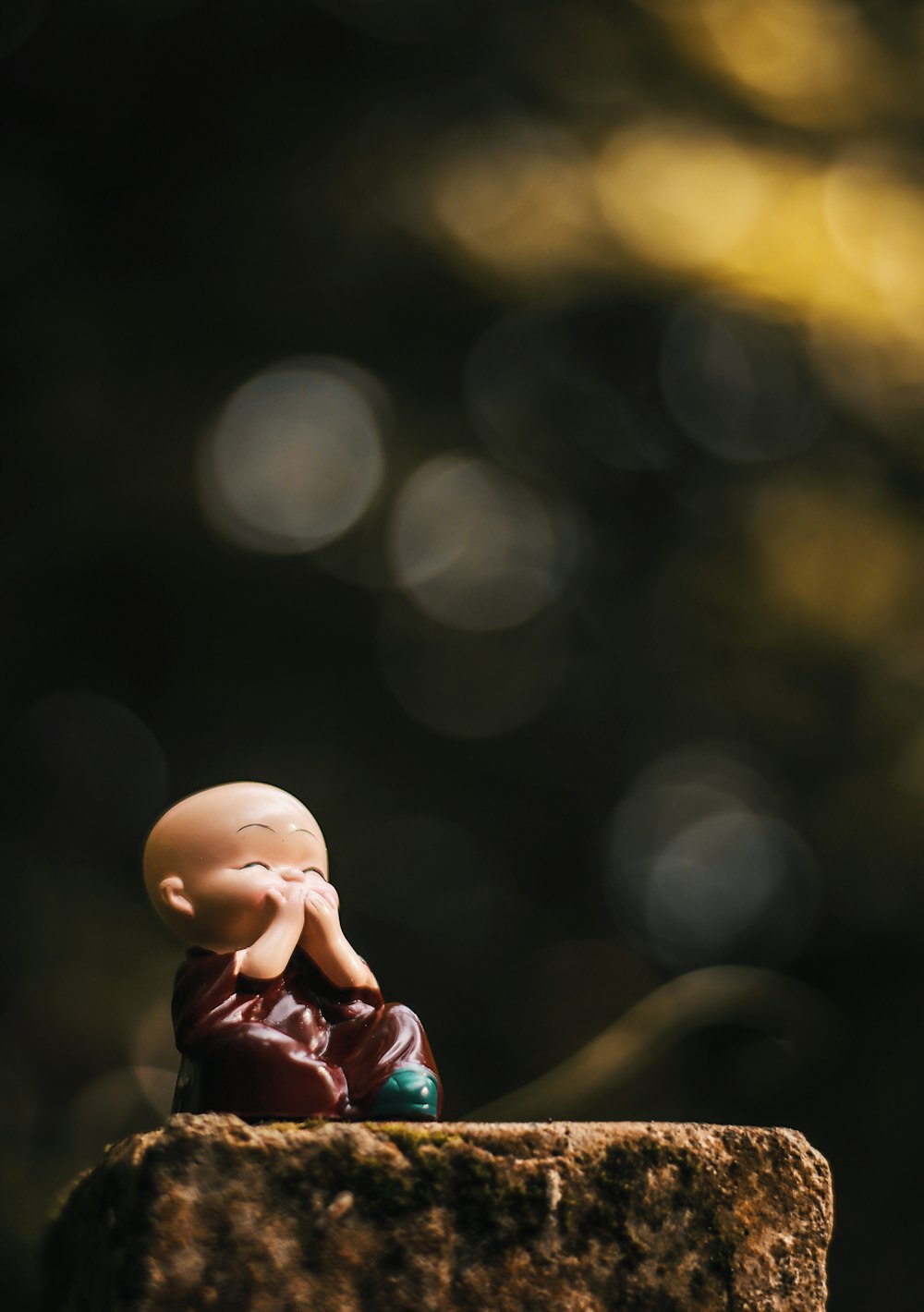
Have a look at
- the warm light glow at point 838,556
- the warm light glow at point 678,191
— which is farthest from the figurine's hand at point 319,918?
the warm light glow at point 678,191

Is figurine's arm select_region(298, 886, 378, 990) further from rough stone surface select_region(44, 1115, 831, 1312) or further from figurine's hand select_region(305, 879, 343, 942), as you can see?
rough stone surface select_region(44, 1115, 831, 1312)

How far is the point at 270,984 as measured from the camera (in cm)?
73

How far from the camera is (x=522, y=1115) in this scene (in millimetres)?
1513

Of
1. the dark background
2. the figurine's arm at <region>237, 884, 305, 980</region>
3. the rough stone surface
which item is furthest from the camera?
the dark background

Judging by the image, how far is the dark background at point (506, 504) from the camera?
1.62 meters

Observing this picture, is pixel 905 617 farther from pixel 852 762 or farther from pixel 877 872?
pixel 877 872

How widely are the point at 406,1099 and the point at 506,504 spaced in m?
1.20

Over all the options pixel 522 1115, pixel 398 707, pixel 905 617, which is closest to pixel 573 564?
pixel 398 707

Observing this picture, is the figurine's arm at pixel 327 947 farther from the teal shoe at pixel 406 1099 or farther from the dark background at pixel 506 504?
the dark background at pixel 506 504

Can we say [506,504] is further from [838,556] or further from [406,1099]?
[406,1099]

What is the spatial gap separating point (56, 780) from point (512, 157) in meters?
1.08

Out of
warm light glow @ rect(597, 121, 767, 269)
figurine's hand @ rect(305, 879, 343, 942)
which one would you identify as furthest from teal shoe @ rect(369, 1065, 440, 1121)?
warm light glow @ rect(597, 121, 767, 269)

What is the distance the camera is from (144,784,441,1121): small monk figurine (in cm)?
66

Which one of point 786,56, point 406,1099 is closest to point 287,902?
point 406,1099
